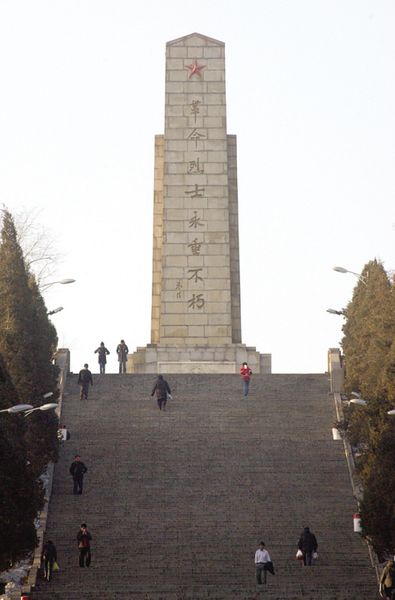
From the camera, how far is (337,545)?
3450 cm

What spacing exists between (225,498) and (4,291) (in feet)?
27.8

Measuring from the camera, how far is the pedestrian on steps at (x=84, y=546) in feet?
107

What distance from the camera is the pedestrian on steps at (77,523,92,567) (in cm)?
3266

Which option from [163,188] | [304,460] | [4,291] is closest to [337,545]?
[304,460]

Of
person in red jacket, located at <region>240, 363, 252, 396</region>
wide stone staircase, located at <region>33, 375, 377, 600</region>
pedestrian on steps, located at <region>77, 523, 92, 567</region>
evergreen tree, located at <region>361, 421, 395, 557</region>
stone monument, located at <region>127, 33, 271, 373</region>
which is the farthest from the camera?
stone monument, located at <region>127, 33, 271, 373</region>

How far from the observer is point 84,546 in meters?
32.7

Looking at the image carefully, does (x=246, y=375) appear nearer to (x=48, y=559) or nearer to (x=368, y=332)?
(x=368, y=332)

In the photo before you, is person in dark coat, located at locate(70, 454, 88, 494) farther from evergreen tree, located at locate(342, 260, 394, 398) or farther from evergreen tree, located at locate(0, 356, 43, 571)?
evergreen tree, located at locate(342, 260, 394, 398)

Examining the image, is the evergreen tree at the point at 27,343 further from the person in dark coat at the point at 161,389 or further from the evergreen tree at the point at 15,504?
the evergreen tree at the point at 15,504

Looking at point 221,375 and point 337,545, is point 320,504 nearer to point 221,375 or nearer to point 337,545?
point 337,545

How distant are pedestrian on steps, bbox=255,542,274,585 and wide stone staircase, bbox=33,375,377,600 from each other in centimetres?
27

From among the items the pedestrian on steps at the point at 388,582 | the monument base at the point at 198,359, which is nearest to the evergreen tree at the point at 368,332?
the pedestrian on steps at the point at 388,582

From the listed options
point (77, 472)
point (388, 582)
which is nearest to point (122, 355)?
point (77, 472)

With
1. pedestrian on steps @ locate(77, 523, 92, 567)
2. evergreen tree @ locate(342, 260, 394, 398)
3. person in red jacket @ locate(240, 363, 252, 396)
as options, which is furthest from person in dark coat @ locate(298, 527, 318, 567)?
person in red jacket @ locate(240, 363, 252, 396)
